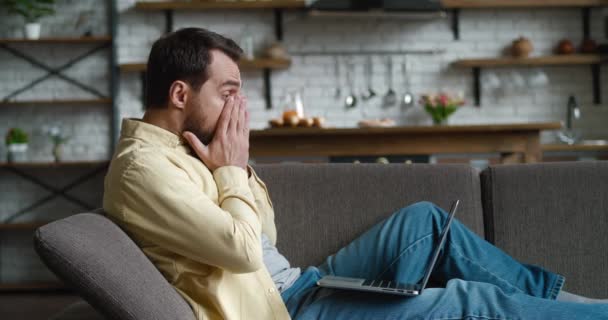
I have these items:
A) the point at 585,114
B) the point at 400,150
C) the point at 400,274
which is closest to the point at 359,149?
the point at 400,150

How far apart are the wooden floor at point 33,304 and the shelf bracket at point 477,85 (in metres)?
3.17

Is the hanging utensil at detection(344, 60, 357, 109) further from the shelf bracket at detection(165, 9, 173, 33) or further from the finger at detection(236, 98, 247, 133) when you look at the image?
the finger at detection(236, 98, 247, 133)

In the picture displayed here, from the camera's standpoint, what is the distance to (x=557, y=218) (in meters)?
2.01

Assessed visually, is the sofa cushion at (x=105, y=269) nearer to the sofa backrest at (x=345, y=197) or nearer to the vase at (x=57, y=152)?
the sofa backrest at (x=345, y=197)

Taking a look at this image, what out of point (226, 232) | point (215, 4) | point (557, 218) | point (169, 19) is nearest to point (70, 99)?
point (169, 19)

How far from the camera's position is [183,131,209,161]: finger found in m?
1.47

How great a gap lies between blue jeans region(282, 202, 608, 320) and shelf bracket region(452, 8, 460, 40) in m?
3.32

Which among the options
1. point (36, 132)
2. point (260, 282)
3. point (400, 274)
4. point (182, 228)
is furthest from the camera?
point (36, 132)

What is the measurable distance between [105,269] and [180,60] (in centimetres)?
55

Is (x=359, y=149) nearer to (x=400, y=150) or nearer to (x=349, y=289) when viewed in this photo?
(x=400, y=150)

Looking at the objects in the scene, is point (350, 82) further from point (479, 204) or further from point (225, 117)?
point (225, 117)

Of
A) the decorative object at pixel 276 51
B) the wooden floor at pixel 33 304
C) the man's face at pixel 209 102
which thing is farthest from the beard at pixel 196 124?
the decorative object at pixel 276 51

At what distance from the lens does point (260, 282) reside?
1431 millimetres

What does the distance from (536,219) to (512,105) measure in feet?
10.3
